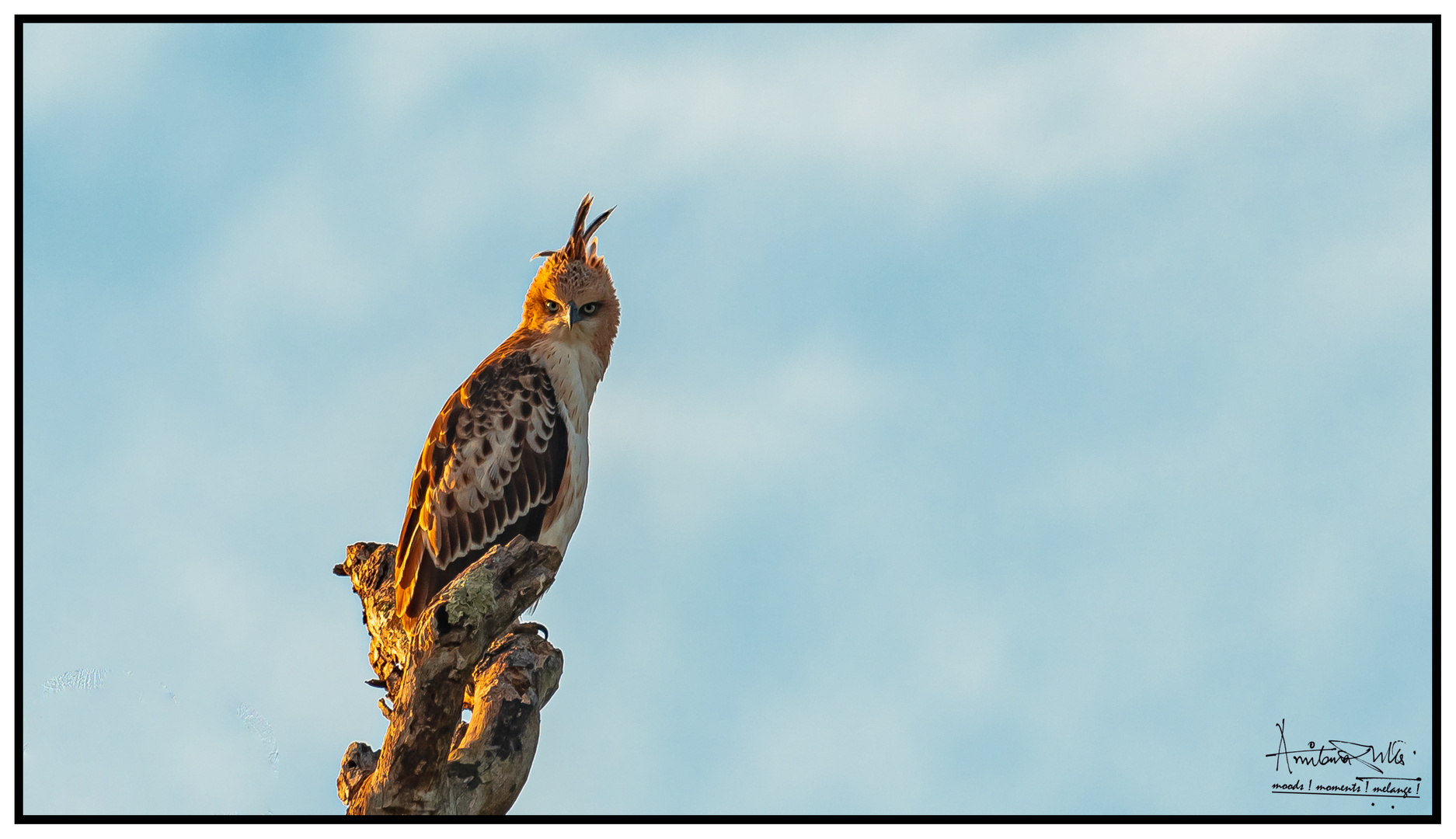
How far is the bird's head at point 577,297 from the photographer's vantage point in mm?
9484

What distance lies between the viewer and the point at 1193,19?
25.3ft

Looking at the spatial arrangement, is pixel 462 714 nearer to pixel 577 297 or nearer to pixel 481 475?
pixel 481 475

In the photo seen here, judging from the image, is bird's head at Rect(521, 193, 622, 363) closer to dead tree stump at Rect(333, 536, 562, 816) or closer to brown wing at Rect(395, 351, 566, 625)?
brown wing at Rect(395, 351, 566, 625)

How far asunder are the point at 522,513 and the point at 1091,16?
5543mm

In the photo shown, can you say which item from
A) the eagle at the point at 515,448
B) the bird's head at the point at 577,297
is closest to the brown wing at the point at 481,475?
the eagle at the point at 515,448

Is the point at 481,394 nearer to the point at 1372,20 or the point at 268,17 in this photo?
the point at 268,17

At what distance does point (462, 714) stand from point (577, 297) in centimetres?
476

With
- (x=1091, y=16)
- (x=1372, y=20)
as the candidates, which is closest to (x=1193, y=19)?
(x=1091, y=16)

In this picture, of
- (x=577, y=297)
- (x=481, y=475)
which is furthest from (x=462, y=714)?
(x=577, y=297)

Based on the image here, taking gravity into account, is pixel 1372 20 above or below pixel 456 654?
above

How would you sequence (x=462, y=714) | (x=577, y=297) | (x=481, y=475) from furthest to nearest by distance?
(x=577, y=297) < (x=481, y=475) < (x=462, y=714)

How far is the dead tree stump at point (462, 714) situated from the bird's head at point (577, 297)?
12.7ft

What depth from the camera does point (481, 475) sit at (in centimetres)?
840

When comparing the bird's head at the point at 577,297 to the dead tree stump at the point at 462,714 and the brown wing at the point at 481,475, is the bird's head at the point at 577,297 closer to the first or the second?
the brown wing at the point at 481,475
